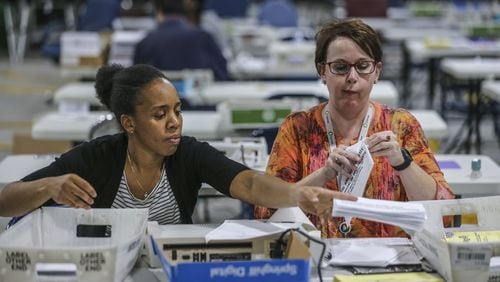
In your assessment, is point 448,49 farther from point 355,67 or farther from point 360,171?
point 360,171

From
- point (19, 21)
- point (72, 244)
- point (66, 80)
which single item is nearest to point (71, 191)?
point (72, 244)

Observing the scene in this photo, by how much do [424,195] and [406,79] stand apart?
24.9 ft

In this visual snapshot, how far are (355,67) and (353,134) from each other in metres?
0.24

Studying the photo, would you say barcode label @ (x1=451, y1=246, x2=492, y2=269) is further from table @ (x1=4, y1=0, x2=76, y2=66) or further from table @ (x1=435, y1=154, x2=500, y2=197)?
table @ (x1=4, y1=0, x2=76, y2=66)

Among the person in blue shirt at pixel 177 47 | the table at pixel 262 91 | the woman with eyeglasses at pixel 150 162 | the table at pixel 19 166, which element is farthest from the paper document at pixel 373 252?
the person in blue shirt at pixel 177 47

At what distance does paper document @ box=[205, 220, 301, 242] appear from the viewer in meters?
2.77

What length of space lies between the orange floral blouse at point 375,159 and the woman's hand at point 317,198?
0.44 metres

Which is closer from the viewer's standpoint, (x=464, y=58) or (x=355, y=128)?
(x=355, y=128)

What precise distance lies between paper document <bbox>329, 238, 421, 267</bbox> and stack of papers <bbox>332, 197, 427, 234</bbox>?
118mm

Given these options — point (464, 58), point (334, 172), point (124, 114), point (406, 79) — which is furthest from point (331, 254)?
point (406, 79)

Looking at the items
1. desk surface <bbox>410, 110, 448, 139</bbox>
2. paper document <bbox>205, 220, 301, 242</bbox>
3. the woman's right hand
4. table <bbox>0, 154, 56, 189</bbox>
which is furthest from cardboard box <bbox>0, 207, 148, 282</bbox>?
desk surface <bbox>410, 110, 448, 139</bbox>

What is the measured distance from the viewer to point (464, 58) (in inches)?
367

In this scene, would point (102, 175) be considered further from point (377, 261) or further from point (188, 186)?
point (377, 261)

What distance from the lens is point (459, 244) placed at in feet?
8.30
